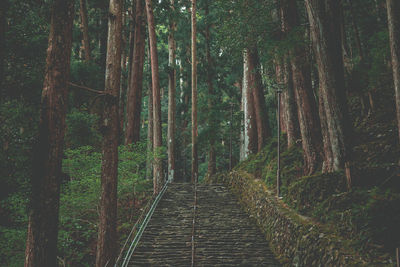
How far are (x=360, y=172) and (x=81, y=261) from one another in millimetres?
9988

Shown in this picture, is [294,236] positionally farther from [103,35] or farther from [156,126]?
[103,35]

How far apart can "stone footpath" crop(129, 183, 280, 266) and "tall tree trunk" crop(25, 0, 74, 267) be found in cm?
376

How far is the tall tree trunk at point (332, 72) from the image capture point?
26.8 feet

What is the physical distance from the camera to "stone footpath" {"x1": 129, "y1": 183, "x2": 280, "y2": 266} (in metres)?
9.20

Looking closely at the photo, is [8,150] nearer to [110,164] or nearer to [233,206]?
[110,164]

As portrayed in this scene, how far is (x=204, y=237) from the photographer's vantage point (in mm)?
10641

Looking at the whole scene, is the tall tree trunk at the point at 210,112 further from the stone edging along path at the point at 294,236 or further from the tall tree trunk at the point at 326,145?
the tall tree trunk at the point at 326,145

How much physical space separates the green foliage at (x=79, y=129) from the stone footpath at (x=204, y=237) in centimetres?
382

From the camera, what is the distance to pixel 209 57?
23.8 m

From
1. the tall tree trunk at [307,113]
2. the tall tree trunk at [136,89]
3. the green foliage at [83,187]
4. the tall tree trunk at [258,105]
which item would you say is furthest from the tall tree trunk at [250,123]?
the tall tree trunk at [307,113]

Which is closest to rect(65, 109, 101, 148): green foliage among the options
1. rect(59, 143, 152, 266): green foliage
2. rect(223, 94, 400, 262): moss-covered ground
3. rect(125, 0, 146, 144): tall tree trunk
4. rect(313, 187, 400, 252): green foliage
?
rect(59, 143, 152, 266): green foliage

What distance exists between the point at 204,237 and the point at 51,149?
6.18m

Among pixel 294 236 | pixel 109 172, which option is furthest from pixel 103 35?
pixel 294 236

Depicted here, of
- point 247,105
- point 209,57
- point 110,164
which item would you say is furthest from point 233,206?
point 209,57
